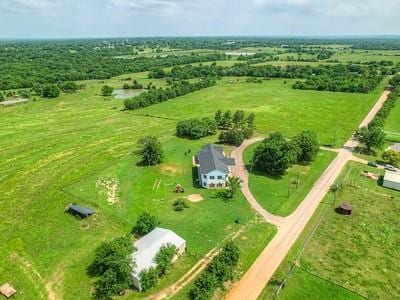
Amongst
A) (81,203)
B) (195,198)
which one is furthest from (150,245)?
(81,203)

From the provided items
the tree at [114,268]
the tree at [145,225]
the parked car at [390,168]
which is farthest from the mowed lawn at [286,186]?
the tree at [114,268]

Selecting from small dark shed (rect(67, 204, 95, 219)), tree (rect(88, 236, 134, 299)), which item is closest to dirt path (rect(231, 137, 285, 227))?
tree (rect(88, 236, 134, 299))

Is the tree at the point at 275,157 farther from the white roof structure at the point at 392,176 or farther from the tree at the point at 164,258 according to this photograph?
the tree at the point at 164,258

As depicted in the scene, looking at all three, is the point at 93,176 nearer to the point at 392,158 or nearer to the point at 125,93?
the point at 392,158

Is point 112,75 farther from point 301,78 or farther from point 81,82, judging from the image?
point 301,78

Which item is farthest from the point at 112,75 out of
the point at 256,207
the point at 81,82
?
the point at 256,207

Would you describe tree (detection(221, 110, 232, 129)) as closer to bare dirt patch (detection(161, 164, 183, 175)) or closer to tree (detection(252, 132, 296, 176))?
tree (detection(252, 132, 296, 176))
